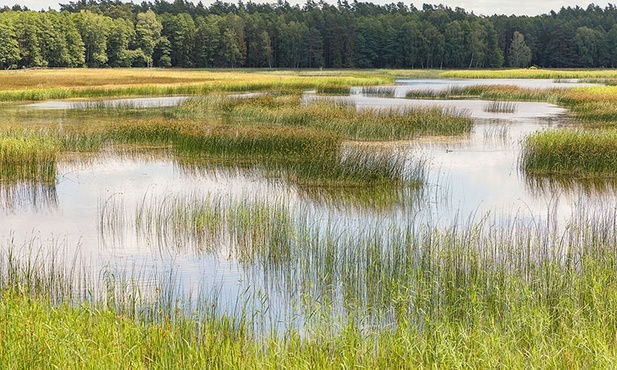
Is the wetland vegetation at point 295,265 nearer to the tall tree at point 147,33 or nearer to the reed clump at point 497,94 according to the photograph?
the reed clump at point 497,94

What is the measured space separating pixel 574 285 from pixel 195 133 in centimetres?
1533

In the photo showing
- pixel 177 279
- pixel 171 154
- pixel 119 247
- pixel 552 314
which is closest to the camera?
pixel 552 314

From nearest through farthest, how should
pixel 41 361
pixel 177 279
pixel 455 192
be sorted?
pixel 41 361 < pixel 177 279 < pixel 455 192

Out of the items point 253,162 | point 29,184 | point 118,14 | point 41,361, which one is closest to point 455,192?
point 253,162

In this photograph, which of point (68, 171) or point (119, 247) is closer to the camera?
point (119, 247)

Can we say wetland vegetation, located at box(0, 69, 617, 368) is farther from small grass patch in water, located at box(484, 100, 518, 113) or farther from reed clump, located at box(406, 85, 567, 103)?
reed clump, located at box(406, 85, 567, 103)

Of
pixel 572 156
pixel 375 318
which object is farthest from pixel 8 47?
pixel 375 318

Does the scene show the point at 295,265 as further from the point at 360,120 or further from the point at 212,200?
the point at 360,120

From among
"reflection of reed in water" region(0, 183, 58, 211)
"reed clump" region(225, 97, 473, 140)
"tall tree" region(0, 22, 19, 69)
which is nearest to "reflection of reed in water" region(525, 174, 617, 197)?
"reed clump" region(225, 97, 473, 140)

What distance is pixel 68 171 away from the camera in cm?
1830

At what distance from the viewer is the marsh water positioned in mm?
9992

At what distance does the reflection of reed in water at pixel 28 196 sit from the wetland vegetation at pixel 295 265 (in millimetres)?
96

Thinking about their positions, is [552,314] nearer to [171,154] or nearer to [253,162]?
[253,162]

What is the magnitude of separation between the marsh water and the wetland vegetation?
0.07 m
